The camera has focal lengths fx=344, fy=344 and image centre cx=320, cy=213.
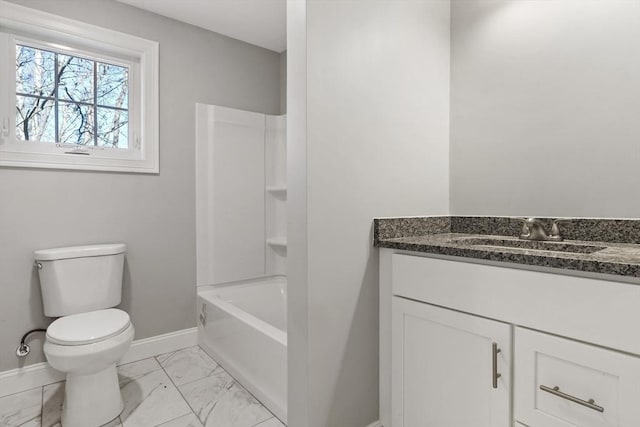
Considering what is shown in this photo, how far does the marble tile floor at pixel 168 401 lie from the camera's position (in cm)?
161

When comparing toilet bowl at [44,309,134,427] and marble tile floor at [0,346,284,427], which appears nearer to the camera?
toilet bowl at [44,309,134,427]

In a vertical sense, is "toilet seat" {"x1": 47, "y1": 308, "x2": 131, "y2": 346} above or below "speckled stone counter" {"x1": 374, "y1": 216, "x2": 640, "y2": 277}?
below

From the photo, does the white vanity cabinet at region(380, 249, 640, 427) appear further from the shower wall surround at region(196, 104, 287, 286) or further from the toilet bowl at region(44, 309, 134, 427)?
the shower wall surround at region(196, 104, 287, 286)

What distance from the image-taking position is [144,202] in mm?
2256

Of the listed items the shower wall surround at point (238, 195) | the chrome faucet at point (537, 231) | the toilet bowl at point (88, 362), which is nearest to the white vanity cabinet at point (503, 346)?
the chrome faucet at point (537, 231)

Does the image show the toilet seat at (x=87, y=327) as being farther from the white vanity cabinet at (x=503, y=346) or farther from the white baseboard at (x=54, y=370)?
the white vanity cabinet at (x=503, y=346)

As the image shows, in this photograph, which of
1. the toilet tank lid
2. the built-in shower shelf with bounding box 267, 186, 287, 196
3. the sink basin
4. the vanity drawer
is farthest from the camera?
the built-in shower shelf with bounding box 267, 186, 287, 196

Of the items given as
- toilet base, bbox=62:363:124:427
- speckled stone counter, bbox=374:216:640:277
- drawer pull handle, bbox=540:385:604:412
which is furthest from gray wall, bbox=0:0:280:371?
drawer pull handle, bbox=540:385:604:412

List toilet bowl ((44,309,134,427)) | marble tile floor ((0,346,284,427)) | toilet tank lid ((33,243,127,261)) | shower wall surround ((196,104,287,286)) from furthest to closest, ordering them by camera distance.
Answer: shower wall surround ((196,104,287,286))
toilet tank lid ((33,243,127,261))
marble tile floor ((0,346,284,427))
toilet bowl ((44,309,134,427))

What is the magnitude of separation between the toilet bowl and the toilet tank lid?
362 millimetres

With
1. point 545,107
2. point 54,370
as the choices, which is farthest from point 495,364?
point 54,370

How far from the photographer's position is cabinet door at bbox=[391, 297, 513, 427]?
105cm

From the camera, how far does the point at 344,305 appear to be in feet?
4.47

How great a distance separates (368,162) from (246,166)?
4.91ft
